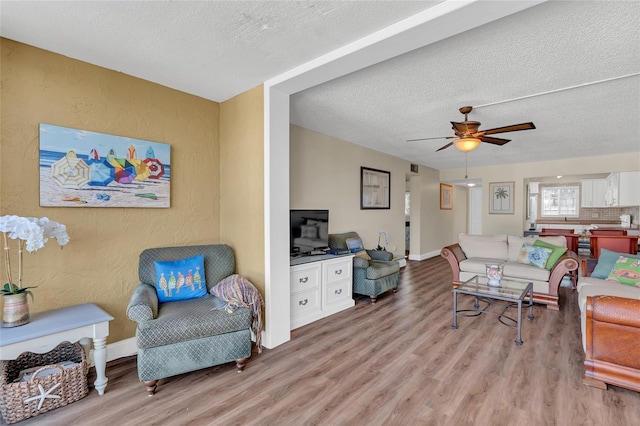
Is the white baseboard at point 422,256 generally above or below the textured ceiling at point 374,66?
below

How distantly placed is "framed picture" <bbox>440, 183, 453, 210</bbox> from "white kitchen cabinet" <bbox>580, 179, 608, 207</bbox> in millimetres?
3128

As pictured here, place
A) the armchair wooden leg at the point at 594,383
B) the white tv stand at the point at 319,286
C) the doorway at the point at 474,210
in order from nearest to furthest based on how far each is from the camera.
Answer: the armchair wooden leg at the point at 594,383, the white tv stand at the point at 319,286, the doorway at the point at 474,210

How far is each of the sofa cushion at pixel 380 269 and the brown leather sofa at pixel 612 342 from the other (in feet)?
7.39

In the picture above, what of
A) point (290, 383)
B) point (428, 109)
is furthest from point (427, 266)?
point (290, 383)

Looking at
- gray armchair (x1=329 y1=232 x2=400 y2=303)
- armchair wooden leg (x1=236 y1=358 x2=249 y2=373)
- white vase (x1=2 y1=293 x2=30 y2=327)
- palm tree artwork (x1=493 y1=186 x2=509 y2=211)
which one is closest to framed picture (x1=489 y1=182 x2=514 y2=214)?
palm tree artwork (x1=493 y1=186 x2=509 y2=211)

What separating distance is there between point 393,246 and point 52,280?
5.33 meters

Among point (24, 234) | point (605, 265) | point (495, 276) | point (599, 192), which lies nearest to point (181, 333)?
point (24, 234)

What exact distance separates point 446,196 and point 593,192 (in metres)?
3.42

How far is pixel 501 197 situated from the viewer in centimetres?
739

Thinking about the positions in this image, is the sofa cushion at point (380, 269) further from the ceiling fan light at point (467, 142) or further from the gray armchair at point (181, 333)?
the gray armchair at point (181, 333)

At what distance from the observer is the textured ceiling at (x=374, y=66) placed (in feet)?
5.95

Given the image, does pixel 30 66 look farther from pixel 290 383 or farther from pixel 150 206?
pixel 290 383

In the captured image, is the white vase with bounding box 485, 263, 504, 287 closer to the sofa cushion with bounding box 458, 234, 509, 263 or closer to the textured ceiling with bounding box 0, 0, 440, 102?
the sofa cushion with bounding box 458, 234, 509, 263

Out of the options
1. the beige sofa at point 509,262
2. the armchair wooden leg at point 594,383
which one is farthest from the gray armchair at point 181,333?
the beige sofa at point 509,262
